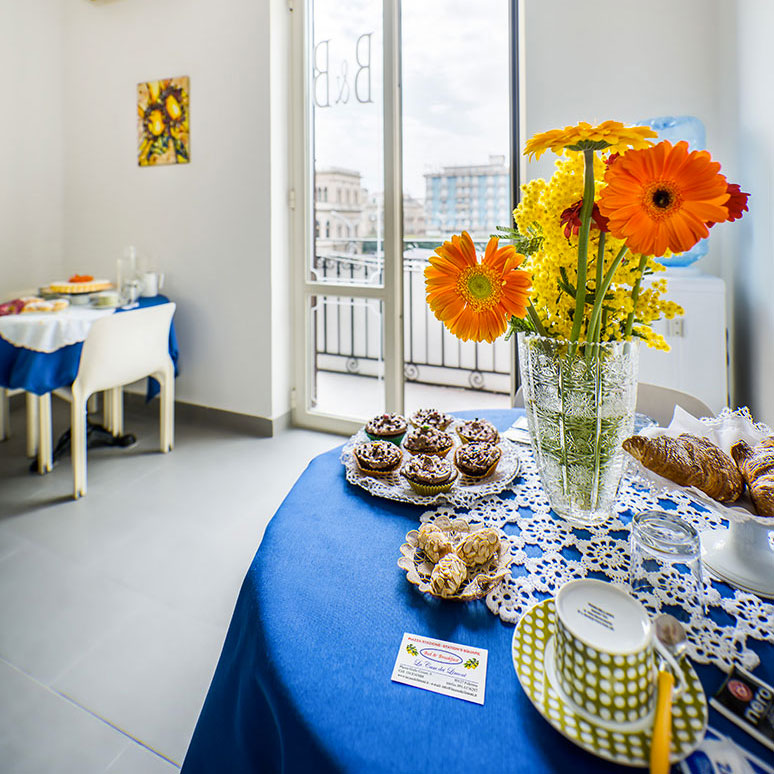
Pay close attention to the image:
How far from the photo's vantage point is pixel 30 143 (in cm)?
362

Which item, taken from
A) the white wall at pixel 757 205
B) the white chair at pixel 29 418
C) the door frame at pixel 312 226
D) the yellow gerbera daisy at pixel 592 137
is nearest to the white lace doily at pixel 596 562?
the yellow gerbera daisy at pixel 592 137

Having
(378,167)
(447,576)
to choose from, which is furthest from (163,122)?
(447,576)

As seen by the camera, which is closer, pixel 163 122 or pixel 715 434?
pixel 715 434

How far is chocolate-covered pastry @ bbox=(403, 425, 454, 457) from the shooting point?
3.53 ft

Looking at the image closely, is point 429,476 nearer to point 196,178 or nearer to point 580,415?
point 580,415

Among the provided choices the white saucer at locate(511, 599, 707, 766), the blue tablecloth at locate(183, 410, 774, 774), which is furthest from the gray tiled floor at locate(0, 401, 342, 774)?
the white saucer at locate(511, 599, 707, 766)

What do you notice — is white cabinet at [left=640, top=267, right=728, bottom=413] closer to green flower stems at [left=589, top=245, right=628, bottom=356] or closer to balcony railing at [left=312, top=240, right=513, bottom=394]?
balcony railing at [left=312, top=240, right=513, bottom=394]

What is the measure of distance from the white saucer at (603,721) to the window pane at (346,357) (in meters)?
2.67

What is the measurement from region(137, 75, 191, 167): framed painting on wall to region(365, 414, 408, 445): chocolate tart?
2.92 m

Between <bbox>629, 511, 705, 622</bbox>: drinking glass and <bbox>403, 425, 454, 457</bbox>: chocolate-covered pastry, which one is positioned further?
<bbox>403, 425, 454, 457</bbox>: chocolate-covered pastry

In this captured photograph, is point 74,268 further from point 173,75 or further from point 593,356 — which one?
point 593,356

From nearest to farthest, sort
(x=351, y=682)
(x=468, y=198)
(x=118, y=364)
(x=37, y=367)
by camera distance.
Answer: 1. (x=351, y=682)
2. (x=37, y=367)
3. (x=118, y=364)
4. (x=468, y=198)

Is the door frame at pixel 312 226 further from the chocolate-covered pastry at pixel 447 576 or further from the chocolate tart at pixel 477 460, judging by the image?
the chocolate-covered pastry at pixel 447 576

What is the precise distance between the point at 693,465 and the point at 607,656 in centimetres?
31
